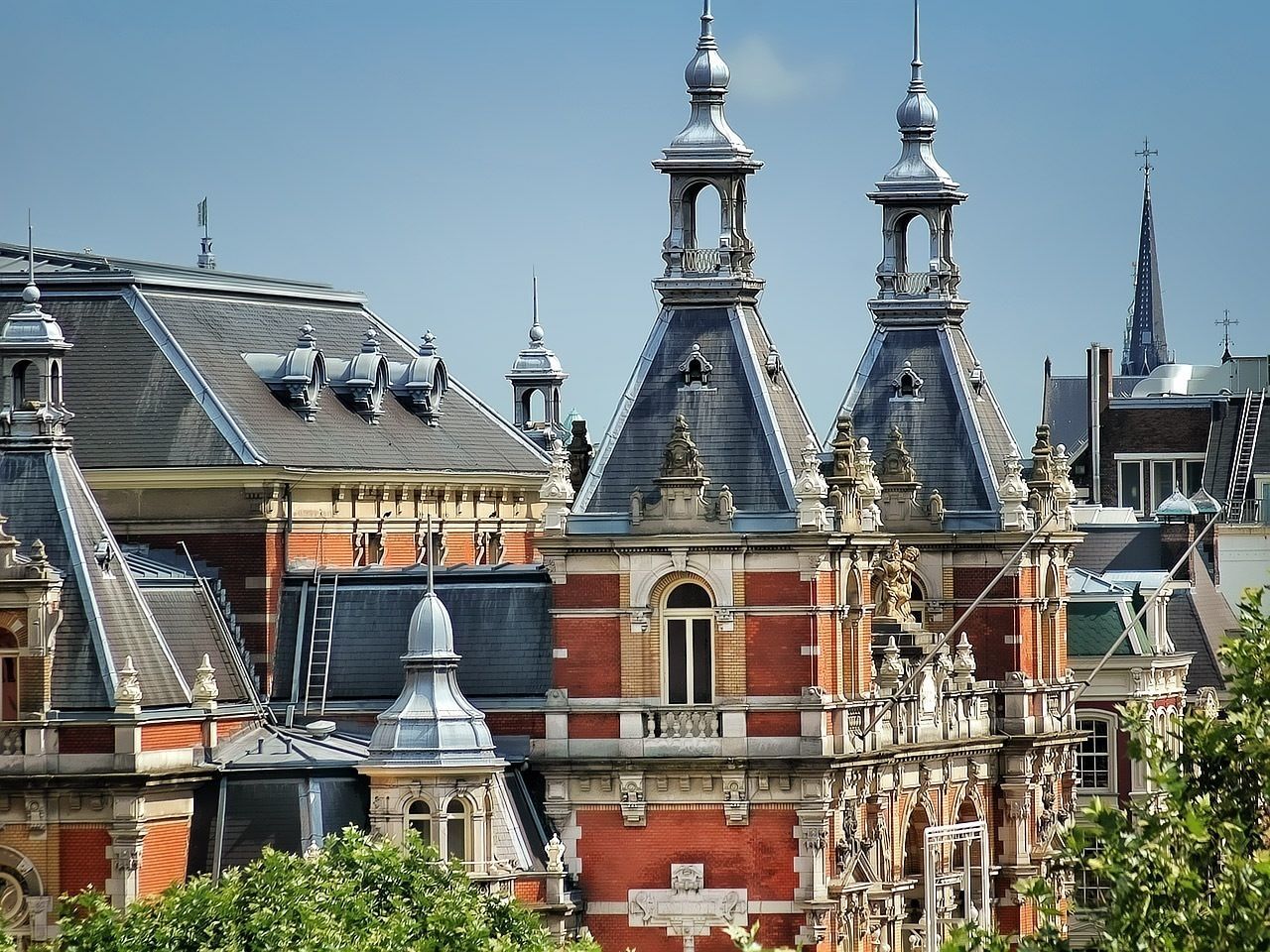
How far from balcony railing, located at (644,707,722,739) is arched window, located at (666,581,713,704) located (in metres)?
0.32

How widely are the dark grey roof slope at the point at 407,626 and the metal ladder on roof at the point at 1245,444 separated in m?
82.9

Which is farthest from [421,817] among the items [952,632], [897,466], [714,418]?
[897,466]

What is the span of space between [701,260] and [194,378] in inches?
508

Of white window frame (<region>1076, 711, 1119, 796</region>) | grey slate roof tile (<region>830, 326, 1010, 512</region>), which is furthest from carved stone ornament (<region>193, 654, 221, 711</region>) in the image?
white window frame (<region>1076, 711, 1119, 796</region>)

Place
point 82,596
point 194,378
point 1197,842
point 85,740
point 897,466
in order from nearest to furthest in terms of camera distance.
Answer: point 1197,842, point 85,740, point 82,596, point 194,378, point 897,466

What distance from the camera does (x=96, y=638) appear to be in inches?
4090

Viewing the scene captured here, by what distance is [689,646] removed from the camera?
108062 mm

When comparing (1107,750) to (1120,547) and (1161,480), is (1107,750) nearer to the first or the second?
(1120,547)

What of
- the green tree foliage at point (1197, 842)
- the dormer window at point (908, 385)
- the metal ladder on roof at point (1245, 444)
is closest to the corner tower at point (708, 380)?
the dormer window at point (908, 385)

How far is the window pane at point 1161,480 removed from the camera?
196375 mm

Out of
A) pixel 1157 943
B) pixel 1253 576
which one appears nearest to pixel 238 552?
pixel 1157 943

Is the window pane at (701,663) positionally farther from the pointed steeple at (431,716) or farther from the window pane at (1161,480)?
the window pane at (1161,480)

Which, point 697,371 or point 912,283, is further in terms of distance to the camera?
point 912,283

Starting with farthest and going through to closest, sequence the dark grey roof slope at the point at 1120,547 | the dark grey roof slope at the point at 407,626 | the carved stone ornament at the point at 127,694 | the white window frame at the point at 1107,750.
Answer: the dark grey roof slope at the point at 1120,547 < the white window frame at the point at 1107,750 < the dark grey roof slope at the point at 407,626 < the carved stone ornament at the point at 127,694
